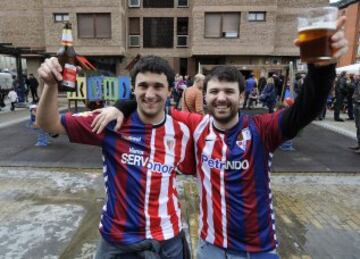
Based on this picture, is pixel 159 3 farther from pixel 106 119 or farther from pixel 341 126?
pixel 106 119

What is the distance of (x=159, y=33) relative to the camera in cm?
2684

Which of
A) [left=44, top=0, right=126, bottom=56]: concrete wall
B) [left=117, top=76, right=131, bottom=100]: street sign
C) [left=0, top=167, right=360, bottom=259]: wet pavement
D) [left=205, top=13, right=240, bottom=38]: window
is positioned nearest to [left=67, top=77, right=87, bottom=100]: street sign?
[left=117, top=76, right=131, bottom=100]: street sign

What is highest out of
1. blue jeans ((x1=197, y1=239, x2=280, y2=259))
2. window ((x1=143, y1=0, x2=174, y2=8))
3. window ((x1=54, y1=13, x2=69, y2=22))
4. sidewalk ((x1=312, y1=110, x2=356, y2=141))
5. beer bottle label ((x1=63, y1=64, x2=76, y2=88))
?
window ((x1=143, y1=0, x2=174, y2=8))

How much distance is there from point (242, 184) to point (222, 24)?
24.1 m

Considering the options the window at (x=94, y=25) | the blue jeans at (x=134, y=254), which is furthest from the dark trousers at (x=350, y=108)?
the window at (x=94, y=25)

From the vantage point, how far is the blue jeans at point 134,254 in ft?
6.55

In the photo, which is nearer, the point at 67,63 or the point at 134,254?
the point at 134,254

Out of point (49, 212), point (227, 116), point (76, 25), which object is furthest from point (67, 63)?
point (76, 25)

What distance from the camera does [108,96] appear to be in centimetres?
1330

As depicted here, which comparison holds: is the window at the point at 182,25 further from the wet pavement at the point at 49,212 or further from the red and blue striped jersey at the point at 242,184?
the red and blue striped jersey at the point at 242,184

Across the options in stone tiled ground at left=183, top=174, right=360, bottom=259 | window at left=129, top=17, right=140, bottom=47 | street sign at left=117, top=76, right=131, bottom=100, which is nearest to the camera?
stone tiled ground at left=183, top=174, right=360, bottom=259

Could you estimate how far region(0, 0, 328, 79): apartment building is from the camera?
80.2ft

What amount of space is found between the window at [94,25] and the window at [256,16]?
1024cm

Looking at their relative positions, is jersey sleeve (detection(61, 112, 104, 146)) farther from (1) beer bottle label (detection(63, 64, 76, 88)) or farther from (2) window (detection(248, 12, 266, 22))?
(2) window (detection(248, 12, 266, 22))
